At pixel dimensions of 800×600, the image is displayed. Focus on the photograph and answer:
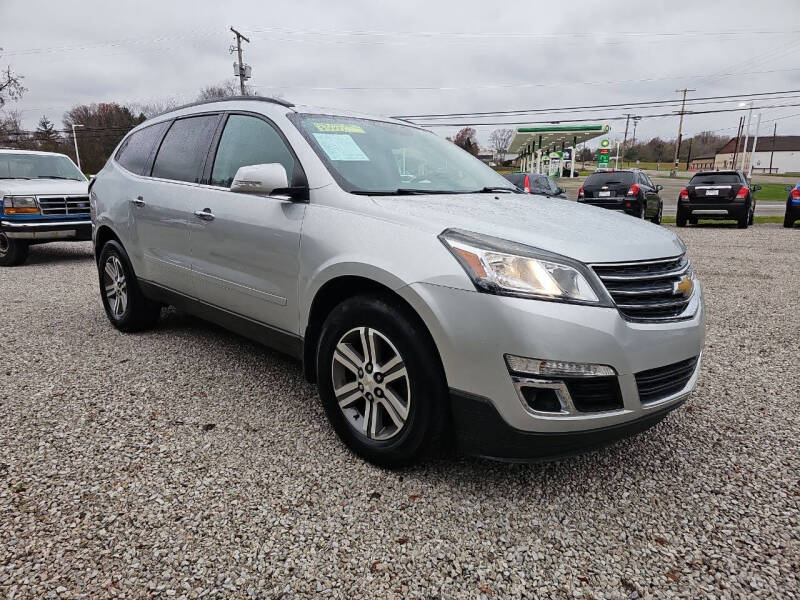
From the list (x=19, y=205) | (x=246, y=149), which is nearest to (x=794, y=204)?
(x=246, y=149)

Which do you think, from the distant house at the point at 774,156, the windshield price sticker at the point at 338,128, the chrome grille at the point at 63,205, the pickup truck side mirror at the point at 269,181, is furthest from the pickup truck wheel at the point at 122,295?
the distant house at the point at 774,156

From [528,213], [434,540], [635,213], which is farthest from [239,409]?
[635,213]

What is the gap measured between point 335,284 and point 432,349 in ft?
2.14

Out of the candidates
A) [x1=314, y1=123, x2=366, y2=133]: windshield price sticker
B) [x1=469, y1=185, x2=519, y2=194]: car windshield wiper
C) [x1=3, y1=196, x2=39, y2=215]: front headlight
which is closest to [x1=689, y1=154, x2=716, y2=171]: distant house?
[x1=3, y1=196, x2=39, y2=215]: front headlight

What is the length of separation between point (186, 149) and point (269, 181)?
1469 millimetres

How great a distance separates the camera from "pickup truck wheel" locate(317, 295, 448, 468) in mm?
2182

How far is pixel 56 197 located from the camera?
28.2ft

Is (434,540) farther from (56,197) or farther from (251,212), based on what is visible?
(56,197)

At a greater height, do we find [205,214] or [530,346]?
[205,214]

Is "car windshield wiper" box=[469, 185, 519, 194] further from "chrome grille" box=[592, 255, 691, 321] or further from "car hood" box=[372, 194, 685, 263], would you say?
"chrome grille" box=[592, 255, 691, 321]

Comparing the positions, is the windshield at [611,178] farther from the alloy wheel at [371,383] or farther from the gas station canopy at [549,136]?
the gas station canopy at [549,136]

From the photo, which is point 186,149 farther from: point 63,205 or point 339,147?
point 63,205

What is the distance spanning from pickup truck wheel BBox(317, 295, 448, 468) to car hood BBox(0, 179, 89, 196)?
742cm

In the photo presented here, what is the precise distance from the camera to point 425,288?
→ 2121mm
